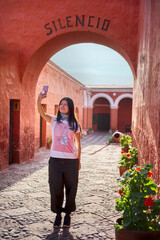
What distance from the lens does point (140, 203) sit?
8.02 ft

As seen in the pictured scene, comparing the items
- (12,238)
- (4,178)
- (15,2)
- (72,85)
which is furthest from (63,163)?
(72,85)

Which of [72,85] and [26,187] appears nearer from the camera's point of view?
[26,187]

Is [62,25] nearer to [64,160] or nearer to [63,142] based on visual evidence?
[63,142]

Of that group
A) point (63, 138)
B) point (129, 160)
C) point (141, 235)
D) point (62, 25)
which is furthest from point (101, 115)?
point (141, 235)

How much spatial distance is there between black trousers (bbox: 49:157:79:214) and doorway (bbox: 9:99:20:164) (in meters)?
4.86

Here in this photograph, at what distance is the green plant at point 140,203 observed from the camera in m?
2.42

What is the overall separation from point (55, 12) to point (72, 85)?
434 inches

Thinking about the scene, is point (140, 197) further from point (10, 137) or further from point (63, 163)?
point (10, 137)

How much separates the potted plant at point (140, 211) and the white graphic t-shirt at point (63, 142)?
99 cm

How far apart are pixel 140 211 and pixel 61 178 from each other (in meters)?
1.27

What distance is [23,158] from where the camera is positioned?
326 inches

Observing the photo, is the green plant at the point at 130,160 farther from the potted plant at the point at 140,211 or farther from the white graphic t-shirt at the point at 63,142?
the potted plant at the point at 140,211

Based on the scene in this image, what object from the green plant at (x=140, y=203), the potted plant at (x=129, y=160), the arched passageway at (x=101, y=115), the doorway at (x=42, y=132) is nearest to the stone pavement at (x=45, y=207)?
the potted plant at (x=129, y=160)

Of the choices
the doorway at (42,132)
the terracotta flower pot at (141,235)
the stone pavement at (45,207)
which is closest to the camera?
the terracotta flower pot at (141,235)
